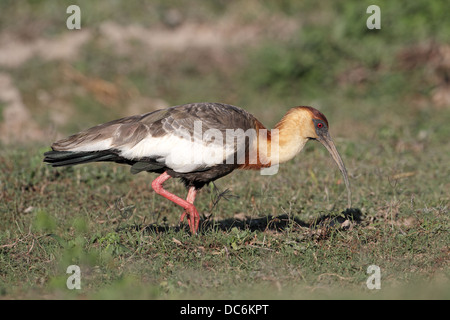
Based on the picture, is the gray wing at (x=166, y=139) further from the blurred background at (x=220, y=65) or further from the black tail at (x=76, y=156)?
the blurred background at (x=220, y=65)

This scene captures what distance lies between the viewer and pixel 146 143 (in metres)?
5.87

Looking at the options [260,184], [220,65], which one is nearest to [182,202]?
[260,184]

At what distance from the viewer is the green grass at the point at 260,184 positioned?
209 inches

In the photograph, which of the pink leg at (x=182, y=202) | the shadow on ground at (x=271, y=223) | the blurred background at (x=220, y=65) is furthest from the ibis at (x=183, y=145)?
the blurred background at (x=220, y=65)

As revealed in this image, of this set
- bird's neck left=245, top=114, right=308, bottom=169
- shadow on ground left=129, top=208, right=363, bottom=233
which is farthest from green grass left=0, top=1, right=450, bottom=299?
bird's neck left=245, top=114, right=308, bottom=169

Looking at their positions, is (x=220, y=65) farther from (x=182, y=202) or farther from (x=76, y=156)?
(x=76, y=156)

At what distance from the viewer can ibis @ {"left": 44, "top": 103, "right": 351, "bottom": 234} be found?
5.85 meters

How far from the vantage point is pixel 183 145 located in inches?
231

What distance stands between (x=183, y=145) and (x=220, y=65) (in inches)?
285

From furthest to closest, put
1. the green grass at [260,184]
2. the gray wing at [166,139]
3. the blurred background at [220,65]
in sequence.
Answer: the blurred background at [220,65], the gray wing at [166,139], the green grass at [260,184]

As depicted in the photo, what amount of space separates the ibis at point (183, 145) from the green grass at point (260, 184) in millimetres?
452

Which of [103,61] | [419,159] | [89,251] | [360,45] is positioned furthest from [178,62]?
[89,251]

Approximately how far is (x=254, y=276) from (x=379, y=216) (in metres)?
1.80

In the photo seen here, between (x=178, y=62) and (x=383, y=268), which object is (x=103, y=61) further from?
(x=383, y=268)
